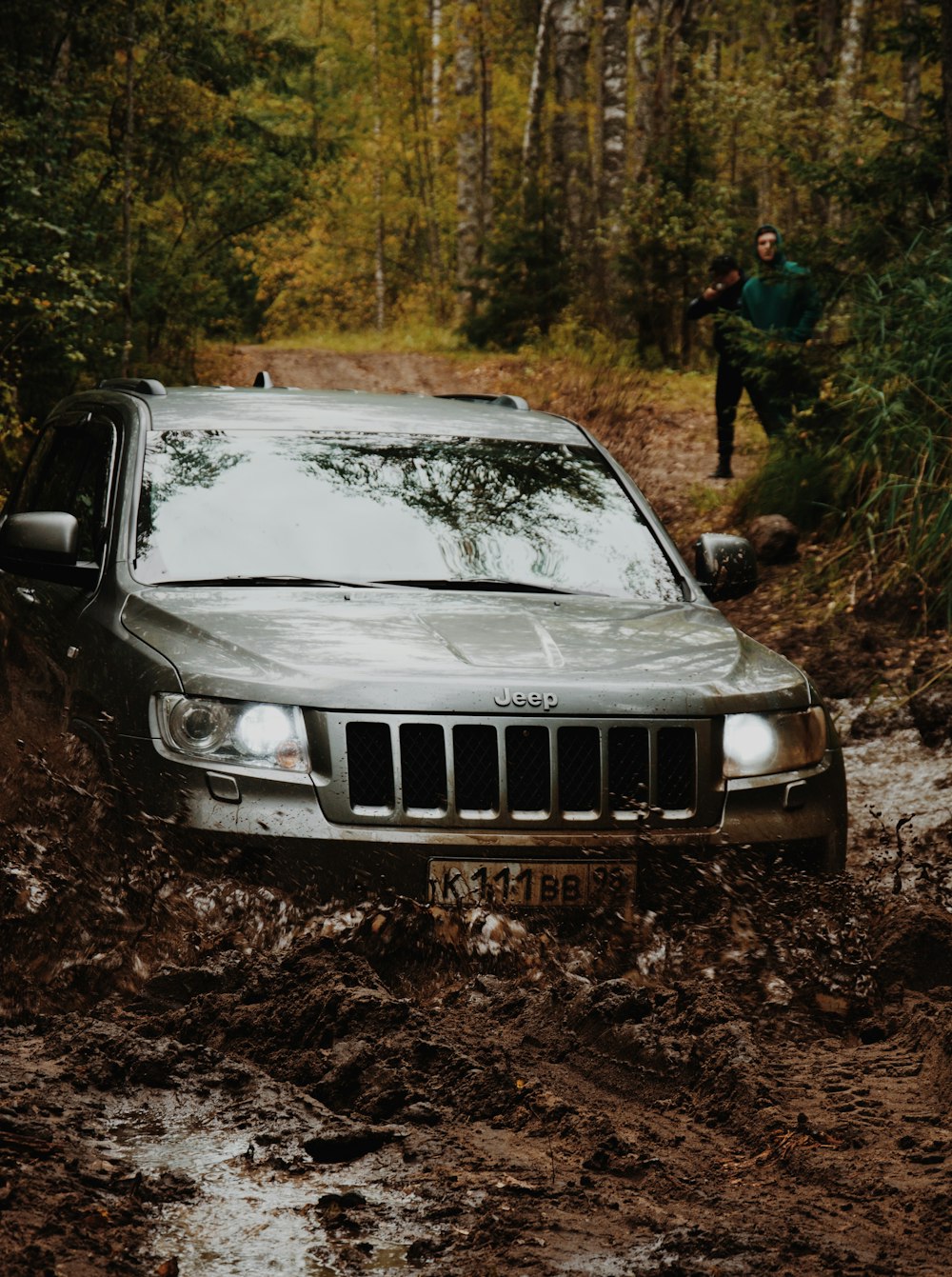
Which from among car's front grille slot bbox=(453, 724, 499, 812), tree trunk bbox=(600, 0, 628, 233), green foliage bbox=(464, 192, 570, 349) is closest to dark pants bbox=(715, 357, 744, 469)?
car's front grille slot bbox=(453, 724, 499, 812)

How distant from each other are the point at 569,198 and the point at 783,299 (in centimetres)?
1625

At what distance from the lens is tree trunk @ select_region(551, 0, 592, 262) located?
28.1 metres

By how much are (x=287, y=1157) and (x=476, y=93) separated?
39948 mm

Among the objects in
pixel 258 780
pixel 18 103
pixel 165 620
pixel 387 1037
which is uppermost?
pixel 18 103

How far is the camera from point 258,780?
4.11 m

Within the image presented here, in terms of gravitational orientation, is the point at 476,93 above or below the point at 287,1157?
above

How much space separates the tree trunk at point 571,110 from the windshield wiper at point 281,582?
23.1m

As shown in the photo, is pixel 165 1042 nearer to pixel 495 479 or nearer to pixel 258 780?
pixel 258 780

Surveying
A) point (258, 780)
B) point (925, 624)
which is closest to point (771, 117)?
point (925, 624)

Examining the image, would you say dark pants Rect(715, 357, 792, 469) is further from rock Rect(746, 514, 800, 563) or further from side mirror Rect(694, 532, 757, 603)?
side mirror Rect(694, 532, 757, 603)

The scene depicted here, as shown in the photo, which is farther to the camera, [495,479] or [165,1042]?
[495,479]

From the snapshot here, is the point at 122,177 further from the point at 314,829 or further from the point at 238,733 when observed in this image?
the point at 314,829

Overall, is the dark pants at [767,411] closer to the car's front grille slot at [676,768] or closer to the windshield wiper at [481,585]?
the windshield wiper at [481,585]

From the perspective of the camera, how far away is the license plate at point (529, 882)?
161 inches
